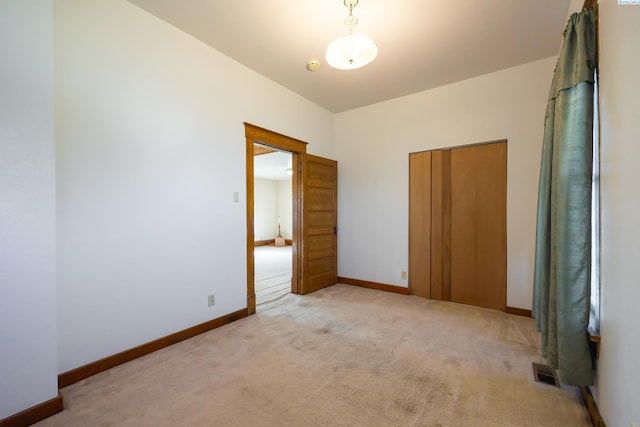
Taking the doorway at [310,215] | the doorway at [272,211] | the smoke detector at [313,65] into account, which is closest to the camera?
the smoke detector at [313,65]

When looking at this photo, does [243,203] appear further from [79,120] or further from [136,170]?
[79,120]

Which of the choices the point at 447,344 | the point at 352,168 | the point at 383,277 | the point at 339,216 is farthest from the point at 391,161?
the point at 447,344

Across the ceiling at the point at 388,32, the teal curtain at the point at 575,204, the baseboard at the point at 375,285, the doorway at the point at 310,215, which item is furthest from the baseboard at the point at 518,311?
the ceiling at the point at 388,32

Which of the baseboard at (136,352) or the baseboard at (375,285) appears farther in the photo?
the baseboard at (375,285)

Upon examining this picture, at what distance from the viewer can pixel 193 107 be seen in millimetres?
2742

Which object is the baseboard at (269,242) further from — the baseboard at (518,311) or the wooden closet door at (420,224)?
the baseboard at (518,311)

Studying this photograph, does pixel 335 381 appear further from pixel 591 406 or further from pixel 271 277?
pixel 271 277

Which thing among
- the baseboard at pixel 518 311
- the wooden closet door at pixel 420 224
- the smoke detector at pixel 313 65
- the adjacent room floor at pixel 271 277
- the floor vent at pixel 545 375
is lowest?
the adjacent room floor at pixel 271 277

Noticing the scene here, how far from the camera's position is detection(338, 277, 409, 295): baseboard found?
4.12 metres

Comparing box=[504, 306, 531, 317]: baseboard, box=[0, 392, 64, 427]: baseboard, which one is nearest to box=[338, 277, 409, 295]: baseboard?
box=[504, 306, 531, 317]: baseboard

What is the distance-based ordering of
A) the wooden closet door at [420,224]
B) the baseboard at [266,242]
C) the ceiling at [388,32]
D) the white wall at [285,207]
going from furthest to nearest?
the white wall at [285,207] → the baseboard at [266,242] → the wooden closet door at [420,224] → the ceiling at [388,32]

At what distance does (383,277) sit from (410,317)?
1.14m

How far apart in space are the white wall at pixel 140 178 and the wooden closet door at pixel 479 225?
109 inches

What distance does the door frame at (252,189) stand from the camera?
10.8 ft
